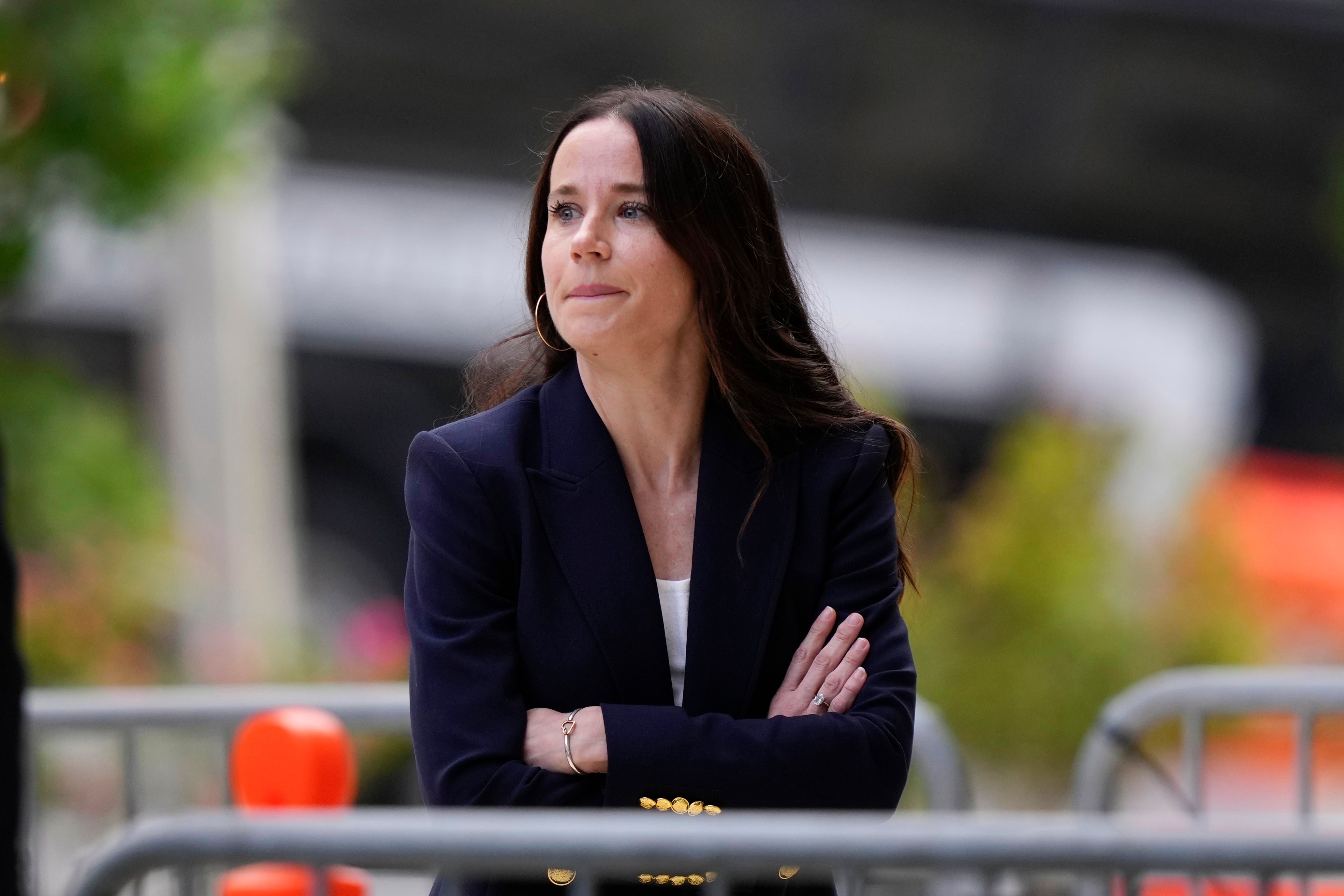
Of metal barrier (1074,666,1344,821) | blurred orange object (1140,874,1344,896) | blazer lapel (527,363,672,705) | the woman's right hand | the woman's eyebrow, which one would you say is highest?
the woman's eyebrow

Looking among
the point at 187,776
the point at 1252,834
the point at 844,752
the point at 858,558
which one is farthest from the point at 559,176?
the point at 187,776

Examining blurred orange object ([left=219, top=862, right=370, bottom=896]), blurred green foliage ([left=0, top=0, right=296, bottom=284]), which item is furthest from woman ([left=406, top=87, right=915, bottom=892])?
blurred green foliage ([left=0, top=0, right=296, bottom=284])

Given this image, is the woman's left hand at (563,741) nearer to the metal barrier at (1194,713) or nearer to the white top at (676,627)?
the white top at (676,627)

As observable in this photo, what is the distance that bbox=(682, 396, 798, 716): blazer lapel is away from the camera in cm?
206

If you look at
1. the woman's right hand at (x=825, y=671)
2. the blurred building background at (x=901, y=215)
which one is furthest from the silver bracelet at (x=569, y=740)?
the blurred building background at (x=901, y=215)

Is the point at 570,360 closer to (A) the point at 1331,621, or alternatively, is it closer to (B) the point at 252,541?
(B) the point at 252,541

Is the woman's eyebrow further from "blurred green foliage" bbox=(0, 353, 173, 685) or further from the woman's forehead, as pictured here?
"blurred green foliage" bbox=(0, 353, 173, 685)

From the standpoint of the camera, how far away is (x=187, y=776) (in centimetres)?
616

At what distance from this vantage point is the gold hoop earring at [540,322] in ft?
7.37

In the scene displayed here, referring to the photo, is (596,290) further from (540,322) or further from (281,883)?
(281,883)

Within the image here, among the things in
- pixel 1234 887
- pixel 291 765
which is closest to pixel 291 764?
pixel 291 765

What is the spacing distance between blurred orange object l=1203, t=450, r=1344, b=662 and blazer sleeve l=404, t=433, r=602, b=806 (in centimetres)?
497

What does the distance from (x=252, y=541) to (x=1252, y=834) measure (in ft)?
18.1

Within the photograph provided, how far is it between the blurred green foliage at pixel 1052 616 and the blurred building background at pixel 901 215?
6.37ft
